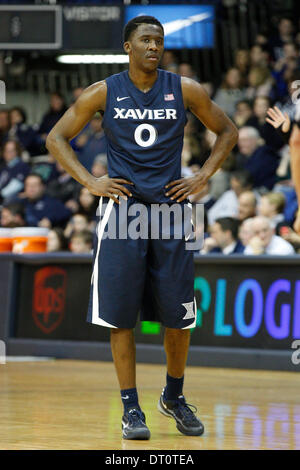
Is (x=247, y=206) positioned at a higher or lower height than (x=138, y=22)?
lower

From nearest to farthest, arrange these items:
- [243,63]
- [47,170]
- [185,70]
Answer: [243,63] < [185,70] < [47,170]

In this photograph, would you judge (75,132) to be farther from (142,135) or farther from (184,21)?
(184,21)

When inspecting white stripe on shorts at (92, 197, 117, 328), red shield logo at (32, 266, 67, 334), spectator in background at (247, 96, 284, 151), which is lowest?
red shield logo at (32, 266, 67, 334)

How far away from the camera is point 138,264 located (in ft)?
17.2

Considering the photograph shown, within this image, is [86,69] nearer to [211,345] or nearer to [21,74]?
[21,74]

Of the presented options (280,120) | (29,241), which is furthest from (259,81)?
(280,120)

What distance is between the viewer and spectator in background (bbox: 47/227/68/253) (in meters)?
11.8

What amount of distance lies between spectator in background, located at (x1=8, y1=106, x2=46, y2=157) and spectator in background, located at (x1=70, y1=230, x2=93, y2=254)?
4.73 meters

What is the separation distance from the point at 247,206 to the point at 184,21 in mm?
4741

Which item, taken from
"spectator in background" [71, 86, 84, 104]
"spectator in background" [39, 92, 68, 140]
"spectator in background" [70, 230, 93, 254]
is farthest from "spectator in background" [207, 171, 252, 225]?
"spectator in background" [39, 92, 68, 140]

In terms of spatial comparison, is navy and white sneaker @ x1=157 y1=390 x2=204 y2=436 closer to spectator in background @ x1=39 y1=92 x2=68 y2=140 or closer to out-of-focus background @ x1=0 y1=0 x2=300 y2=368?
out-of-focus background @ x1=0 y1=0 x2=300 y2=368

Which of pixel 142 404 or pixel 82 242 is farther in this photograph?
pixel 82 242

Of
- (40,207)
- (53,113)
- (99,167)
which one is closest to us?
(99,167)
